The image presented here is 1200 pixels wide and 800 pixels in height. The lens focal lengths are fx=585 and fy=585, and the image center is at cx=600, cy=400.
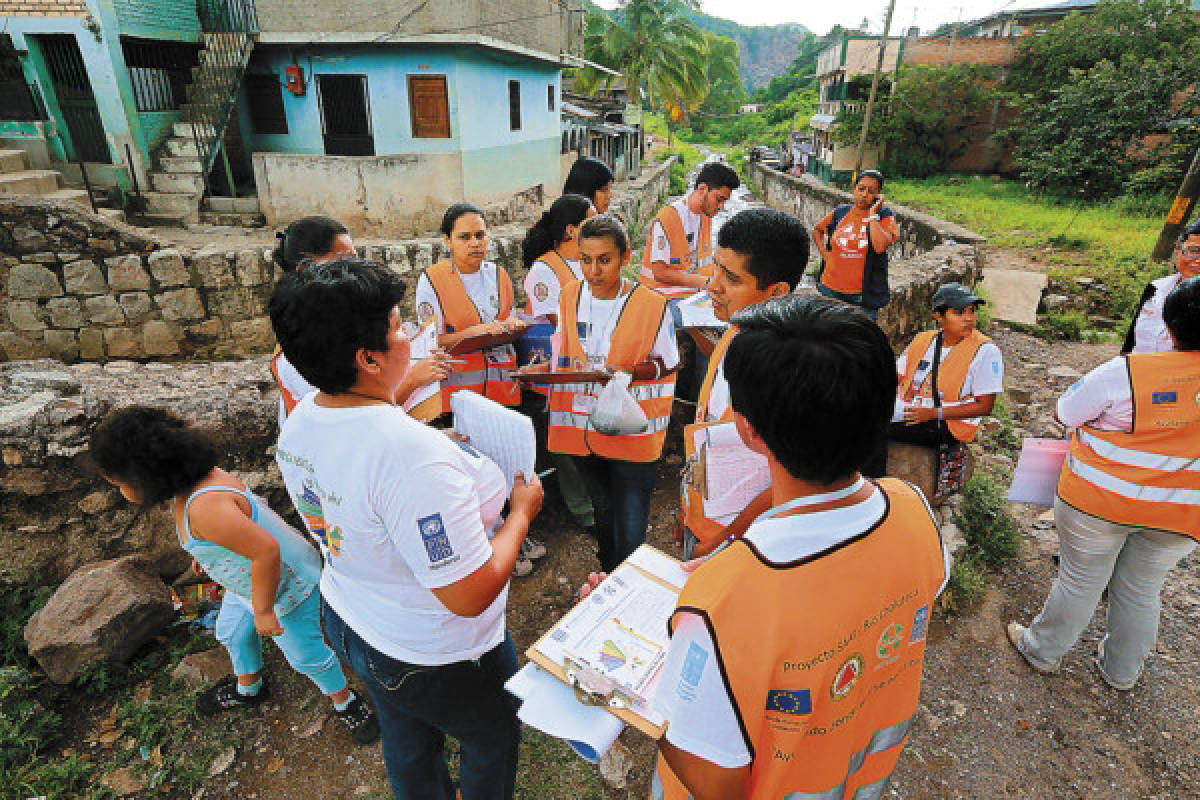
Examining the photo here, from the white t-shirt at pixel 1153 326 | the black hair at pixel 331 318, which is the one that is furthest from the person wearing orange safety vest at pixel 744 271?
the white t-shirt at pixel 1153 326

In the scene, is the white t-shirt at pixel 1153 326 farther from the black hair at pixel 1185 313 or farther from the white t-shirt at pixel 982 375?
the black hair at pixel 1185 313

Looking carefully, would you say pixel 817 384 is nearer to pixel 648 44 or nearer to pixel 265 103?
Answer: pixel 265 103

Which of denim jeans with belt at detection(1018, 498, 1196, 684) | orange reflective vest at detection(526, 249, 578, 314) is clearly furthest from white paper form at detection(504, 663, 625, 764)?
orange reflective vest at detection(526, 249, 578, 314)

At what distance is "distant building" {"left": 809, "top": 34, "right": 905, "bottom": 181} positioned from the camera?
83.9 ft

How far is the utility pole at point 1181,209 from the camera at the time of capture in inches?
314

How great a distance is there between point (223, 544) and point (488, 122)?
1277 centimetres

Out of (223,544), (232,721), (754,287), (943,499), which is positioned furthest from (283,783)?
(943,499)

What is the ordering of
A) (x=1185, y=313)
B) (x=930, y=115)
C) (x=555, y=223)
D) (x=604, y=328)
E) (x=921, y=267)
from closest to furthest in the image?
1. (x=1185, y=313)
2. (x=604, y=328)
3. (x=555, y=223)
4. (x=921, y=267)
5. (x=930, y=115)

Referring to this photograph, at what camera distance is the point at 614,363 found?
9.03 ft

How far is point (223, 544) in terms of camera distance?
2.02 meters

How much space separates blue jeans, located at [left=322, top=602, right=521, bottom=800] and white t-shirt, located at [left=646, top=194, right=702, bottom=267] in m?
3.42

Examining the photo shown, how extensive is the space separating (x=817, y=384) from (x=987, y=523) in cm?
354

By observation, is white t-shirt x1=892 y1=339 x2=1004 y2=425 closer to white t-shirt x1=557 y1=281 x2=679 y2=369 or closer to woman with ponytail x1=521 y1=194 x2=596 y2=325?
white t-shirt x1=557 y1=281 x2=679 y2=369

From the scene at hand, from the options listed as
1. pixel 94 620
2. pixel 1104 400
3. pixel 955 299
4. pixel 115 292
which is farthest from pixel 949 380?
pixel 115 292
